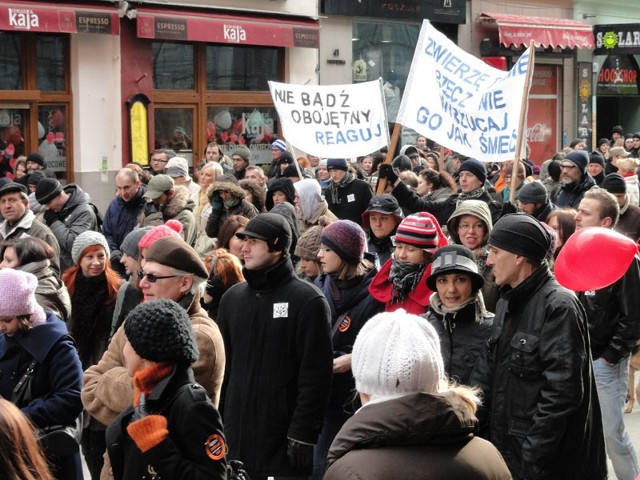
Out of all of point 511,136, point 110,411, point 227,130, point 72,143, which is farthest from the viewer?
point 227,130

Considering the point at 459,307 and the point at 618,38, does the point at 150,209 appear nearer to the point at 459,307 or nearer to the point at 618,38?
the point at 459,307

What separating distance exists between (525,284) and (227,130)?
15.9 meters

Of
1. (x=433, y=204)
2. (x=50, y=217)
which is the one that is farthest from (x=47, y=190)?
(x=433, y=204)

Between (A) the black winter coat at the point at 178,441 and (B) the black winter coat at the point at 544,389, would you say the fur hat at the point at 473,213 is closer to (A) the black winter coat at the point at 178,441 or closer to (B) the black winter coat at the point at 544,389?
(B) the black winter coat at the point at 544,389

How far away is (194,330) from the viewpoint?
15.8 feet

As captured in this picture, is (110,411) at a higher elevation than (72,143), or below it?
below

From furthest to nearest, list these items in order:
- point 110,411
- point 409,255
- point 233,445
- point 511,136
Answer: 1. point 511,136
2. point 409,255
3. point 233,445
4. point 110,411

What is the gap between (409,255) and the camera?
621 centimetres

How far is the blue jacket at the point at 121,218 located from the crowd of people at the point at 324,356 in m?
2.86

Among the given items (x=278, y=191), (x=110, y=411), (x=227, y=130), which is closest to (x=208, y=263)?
(x=110, y=411)

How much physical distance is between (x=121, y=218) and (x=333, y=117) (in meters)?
2.74

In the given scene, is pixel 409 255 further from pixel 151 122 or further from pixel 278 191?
pixel 151 122

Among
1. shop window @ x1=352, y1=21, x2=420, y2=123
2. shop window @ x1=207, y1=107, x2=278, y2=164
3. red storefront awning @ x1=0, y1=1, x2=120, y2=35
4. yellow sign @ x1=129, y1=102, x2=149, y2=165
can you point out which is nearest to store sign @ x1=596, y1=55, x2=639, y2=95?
shop window @ x1=352, y1=21, x2=420, y2=123

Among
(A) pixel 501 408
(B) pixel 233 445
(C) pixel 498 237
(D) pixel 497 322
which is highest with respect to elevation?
(C) pixel 498 237
